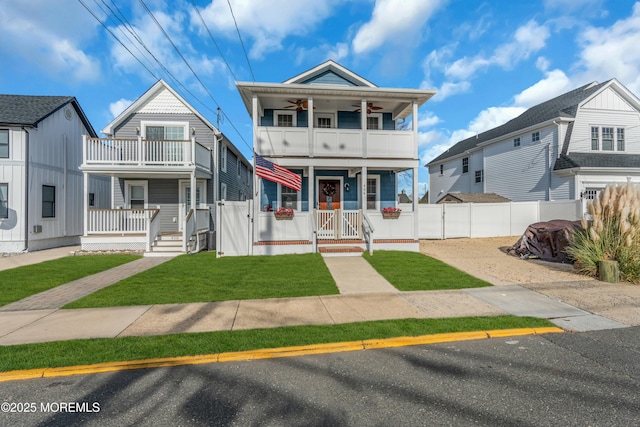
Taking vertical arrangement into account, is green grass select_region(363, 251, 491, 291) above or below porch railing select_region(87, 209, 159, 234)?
below

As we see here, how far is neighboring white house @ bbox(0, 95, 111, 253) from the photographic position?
13.4 meters

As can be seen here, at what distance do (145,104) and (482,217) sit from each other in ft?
60.7

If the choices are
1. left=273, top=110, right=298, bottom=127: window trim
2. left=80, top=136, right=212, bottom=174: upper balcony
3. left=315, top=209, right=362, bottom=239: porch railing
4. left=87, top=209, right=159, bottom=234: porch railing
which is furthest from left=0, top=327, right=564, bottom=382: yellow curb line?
left=273, top=110, right=298, bottom=127: window trim

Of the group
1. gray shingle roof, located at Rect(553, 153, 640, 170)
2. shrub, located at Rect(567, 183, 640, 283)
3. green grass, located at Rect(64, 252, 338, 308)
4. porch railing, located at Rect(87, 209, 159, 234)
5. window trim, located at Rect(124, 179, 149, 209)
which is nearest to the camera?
green grass, located at Rect(64, 252, 338, 308)

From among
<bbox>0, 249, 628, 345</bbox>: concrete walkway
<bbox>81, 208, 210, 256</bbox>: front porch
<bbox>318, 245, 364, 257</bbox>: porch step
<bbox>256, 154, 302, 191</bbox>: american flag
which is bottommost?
<bbox>0, 249, 628, 345</bbox>: concrete walkway

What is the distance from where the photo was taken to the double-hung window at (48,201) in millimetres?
14584

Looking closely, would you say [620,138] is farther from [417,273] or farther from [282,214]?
[282,214]

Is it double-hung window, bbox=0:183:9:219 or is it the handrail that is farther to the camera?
double-hung window, bbox=0:183:9:219

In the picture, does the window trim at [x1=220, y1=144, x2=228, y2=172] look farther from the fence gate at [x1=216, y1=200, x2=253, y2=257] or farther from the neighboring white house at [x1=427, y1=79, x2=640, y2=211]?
the neighboring white house at [x1=427, y1=79, x2=640, y2=211]

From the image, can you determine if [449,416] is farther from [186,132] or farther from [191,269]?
[186,132]

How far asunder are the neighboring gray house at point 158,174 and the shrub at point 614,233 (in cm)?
1333

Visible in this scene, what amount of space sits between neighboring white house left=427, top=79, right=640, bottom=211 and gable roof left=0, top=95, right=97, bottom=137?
26961mm

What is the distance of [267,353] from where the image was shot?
4.12 meters

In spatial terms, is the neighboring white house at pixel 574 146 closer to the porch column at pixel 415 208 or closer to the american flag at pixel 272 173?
the porch column at pixel 415 208
